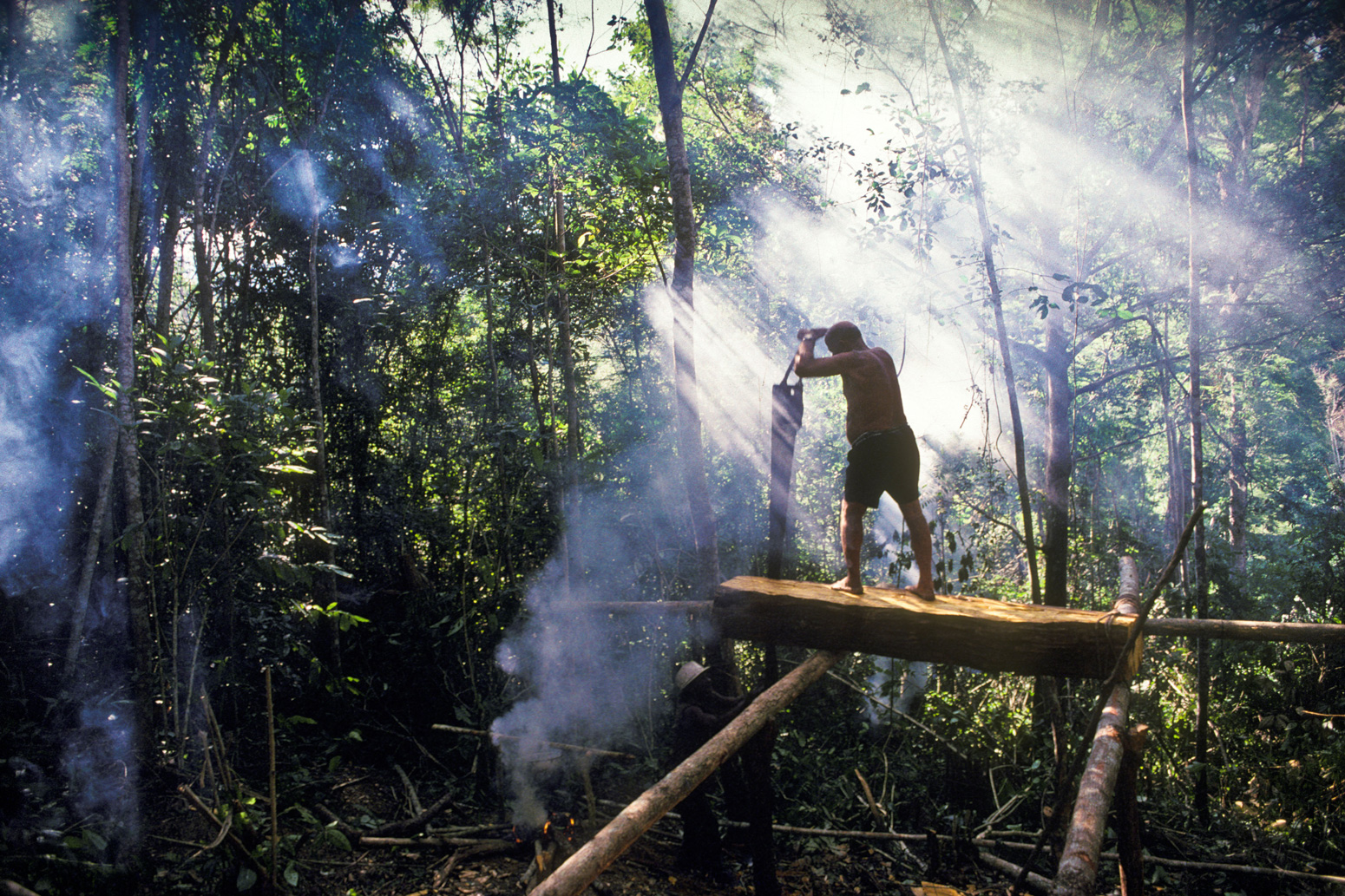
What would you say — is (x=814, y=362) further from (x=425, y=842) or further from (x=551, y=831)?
(x=425, y=842)

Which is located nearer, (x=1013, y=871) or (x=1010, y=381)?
(x=1013, y=871)

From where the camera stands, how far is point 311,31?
7238 mm

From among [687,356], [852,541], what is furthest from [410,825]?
[687,356]

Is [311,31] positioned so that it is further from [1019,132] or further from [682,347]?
[1019,132]

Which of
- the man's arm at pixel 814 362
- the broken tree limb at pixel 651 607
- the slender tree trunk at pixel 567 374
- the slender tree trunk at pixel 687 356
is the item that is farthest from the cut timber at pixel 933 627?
the slender tree trunk at pixel 567 374

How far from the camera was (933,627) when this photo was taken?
3.29m

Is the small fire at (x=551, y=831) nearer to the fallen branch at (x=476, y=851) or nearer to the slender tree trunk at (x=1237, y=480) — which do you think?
the fallen branch at (x=476, y=851)

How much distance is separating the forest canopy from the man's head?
6.04 ft

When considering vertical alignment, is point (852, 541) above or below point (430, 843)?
above

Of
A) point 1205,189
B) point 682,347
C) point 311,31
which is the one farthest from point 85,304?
point 1205,189

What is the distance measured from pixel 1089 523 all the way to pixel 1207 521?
13366mm

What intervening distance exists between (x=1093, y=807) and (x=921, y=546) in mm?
2041

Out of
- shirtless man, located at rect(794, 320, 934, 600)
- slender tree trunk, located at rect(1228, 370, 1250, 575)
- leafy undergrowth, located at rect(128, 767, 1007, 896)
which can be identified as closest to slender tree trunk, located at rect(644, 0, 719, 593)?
shirtless man, located at rect(794, 320, 934, 600)

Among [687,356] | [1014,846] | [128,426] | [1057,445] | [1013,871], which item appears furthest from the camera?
[1057,445]
